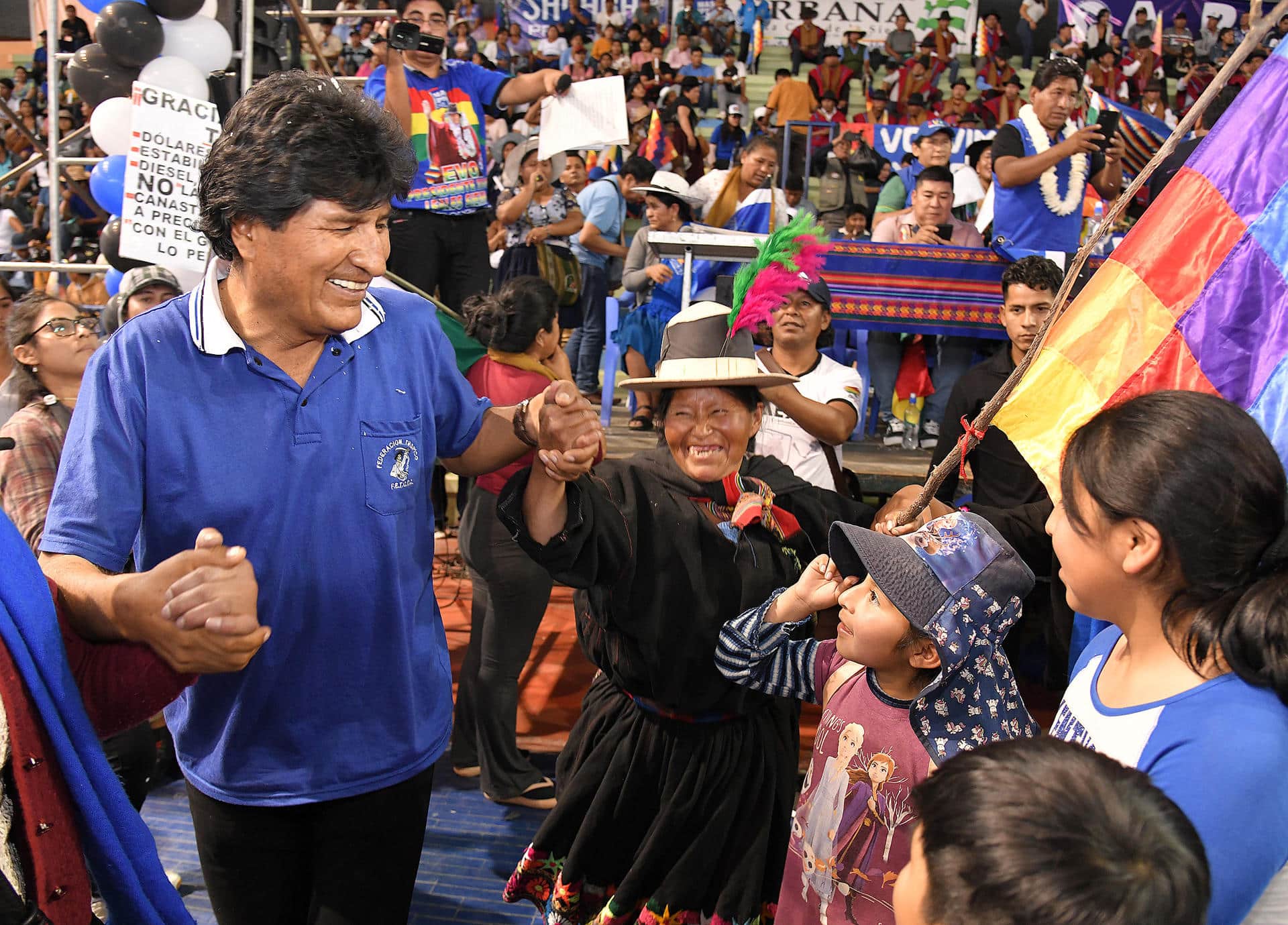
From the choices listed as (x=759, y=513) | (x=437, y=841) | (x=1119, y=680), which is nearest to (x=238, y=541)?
(x=759, y=513)

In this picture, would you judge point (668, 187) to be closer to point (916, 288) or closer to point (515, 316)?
point (916, 288)

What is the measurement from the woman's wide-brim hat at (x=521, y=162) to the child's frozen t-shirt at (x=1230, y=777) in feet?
20.9

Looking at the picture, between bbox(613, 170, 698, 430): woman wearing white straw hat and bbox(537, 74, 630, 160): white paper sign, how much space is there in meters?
1.28

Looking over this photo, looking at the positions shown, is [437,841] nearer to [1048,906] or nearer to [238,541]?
[238,541]

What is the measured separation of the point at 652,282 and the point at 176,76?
9.79 ft

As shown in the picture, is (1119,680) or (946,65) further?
(946,65)

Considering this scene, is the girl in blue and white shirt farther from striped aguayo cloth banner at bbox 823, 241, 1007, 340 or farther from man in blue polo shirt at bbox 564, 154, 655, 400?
man in blue polo shirt at bbox 564, 154, 655, 400

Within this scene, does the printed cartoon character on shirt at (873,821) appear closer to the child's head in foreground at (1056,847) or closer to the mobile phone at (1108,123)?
the child's head in foreground at (1056,847)

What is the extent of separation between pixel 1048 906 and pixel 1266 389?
135 cm

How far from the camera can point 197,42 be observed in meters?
4.68

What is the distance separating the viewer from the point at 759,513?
235 centimetres

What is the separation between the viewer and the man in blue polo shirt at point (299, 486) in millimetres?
1550

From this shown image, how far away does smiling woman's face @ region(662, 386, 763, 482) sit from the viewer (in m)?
2.46

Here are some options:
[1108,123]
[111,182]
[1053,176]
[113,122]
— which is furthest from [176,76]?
[1108,123]
